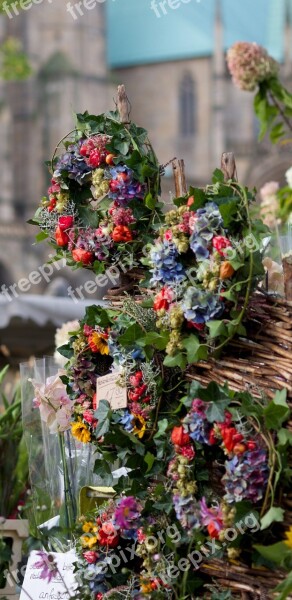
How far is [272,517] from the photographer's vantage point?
1.63 m

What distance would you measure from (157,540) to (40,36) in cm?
3809

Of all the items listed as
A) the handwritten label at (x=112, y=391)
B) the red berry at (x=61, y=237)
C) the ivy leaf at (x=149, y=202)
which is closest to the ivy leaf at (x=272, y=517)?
the handwritten label at (x=112, y=391)

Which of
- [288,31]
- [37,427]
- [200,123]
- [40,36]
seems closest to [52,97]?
[40,36]

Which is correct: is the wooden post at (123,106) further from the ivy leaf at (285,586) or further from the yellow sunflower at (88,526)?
the ivy leaf at (285,586)

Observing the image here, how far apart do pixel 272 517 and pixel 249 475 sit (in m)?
0.07

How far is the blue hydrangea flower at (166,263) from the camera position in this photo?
5.84 feet

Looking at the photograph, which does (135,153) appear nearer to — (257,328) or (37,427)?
(257,328)

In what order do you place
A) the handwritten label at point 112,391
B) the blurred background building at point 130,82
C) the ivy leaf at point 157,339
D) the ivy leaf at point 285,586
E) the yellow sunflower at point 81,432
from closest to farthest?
the ivy leaf at point 285,586
the ivy leaf at point 157,339
the handwritten label at point 112,391
the yellow sunflower at point 81,432
the blurred background building at point 130,82

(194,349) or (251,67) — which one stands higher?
(251,67)

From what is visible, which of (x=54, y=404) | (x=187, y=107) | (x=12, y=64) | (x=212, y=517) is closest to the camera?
(x=212, y=517)

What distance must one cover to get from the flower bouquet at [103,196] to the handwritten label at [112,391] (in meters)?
0.18

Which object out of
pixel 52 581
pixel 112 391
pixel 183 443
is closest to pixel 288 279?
pixel 183 443

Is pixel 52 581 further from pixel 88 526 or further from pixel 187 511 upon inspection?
pixel 187 511

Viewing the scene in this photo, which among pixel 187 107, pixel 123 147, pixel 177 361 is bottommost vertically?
pixel 177 361
